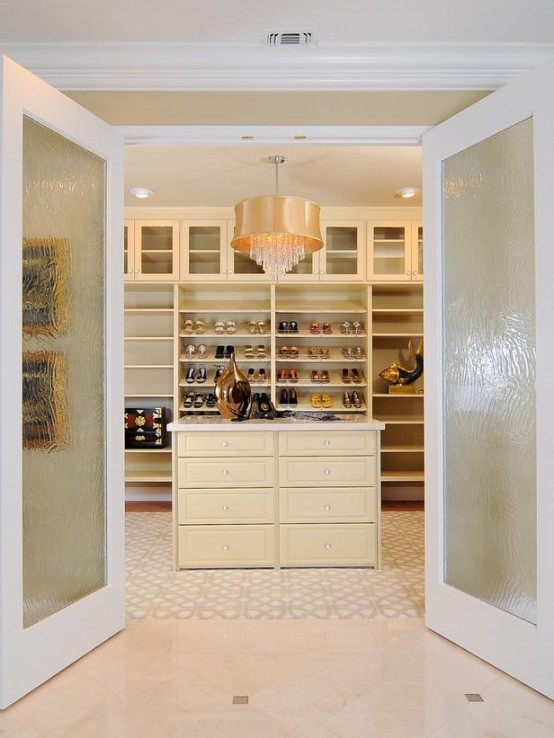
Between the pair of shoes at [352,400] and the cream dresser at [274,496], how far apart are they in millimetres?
1781

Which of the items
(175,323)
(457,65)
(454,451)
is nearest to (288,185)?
(175,323)

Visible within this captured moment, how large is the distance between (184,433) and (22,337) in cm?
152

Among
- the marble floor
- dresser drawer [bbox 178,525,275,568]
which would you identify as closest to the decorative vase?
dresser drawer [bbox 178,525,275,568]

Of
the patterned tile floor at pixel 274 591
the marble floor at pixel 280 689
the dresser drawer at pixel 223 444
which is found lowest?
the patterned tile floor at pixel 274 591

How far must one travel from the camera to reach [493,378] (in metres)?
2.22

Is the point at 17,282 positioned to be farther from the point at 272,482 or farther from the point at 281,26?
the point at 272,482

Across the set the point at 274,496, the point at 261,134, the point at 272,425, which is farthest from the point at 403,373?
the point at 261,134

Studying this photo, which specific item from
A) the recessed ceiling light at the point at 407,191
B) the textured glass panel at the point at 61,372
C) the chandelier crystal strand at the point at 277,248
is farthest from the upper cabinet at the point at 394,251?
the textured glass panel at the point at 61,372

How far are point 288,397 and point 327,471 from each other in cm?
182

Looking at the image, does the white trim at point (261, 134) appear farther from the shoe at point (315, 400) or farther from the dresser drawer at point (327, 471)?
the shoe at point (315, 400)

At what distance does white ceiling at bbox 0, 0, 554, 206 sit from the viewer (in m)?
2.12

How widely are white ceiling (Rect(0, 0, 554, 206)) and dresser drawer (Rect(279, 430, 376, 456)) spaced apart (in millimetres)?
1802

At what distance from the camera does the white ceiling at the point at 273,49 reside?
2.12 meters

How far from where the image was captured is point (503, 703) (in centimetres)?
192
